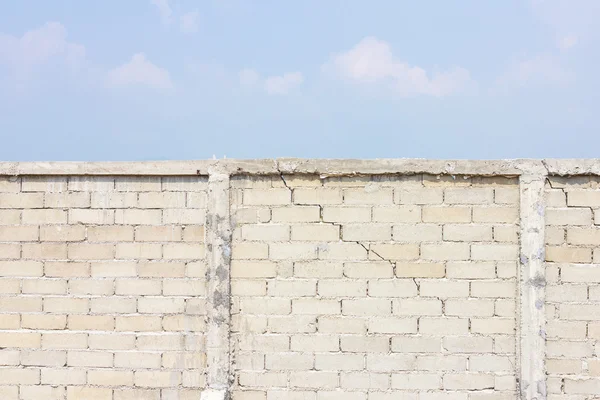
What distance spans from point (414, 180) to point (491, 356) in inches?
57.7

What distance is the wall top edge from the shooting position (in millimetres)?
3650

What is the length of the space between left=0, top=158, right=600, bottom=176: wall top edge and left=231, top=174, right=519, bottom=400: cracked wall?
7cm

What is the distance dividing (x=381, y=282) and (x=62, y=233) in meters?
2.56

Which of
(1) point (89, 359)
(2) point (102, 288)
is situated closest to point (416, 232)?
(2) point (102, 288)

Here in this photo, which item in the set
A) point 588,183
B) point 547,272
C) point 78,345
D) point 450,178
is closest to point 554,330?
point 547,272

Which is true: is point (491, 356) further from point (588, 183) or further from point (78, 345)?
point (78, 345)

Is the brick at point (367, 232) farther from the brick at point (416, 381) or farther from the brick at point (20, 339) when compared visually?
the brick at point (20, 339)

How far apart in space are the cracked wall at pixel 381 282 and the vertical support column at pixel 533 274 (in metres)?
0.07

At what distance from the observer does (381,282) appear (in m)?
3.72

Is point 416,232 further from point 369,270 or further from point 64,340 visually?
point 64,340

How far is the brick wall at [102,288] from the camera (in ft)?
12.5

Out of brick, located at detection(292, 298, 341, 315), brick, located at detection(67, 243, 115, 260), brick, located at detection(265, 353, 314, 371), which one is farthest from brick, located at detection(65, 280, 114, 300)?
brick, located at detection(292, 298, 341, 315)

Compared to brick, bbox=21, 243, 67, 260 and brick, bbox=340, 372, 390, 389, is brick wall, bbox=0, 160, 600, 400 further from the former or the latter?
brick, bbox=21, 243, 67, 260

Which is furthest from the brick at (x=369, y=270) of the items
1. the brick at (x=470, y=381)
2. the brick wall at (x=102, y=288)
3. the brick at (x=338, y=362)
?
the brick wall at (x=102, y=288)
